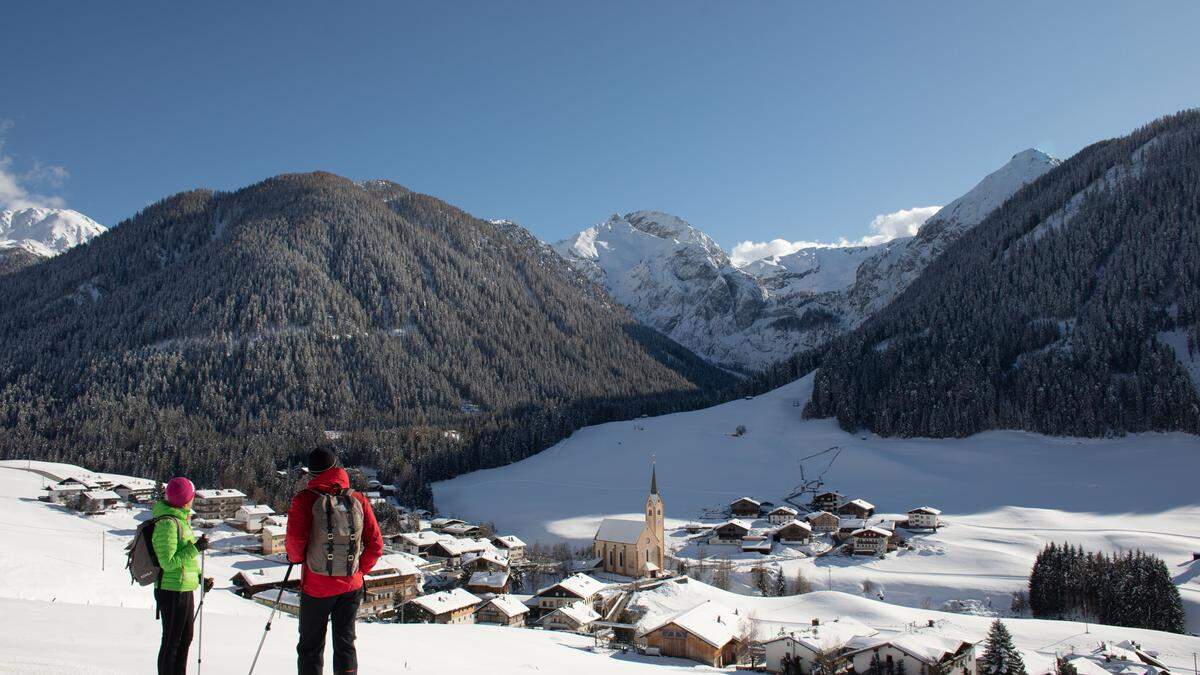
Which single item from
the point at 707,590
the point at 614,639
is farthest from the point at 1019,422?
the point at 614,639

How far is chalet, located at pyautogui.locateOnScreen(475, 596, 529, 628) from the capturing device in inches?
1569

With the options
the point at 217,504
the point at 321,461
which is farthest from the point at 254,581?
the point at 321,461

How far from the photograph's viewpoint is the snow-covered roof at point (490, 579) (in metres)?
48.9

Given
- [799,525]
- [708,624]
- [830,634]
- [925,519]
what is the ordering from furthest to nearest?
[799,525]
[925,519]
[830,634]
[708,624]

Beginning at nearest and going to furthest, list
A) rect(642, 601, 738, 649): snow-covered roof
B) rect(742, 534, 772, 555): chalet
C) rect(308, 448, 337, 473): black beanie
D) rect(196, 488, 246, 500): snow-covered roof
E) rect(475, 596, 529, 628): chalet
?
rect(308, 448, 337, 473): black beanie, rect(642, 601, 738, 649): snow-covered roof, rect(475, 596, 529, 628): chalet, rect(742, 534, 772, 555): chalet, rect(196, 488, 246, 500): snow-covered roof

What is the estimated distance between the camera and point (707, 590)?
4600 cm

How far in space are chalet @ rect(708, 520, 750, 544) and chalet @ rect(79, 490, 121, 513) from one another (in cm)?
5203

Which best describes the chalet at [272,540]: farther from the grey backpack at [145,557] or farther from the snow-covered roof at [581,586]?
the grey backpack at [145,557]

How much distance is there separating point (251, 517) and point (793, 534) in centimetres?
4686

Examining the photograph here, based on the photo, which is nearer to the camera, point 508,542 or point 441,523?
point 508,542

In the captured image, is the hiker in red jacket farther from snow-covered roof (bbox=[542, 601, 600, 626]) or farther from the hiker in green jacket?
snow-covered roof (bbox=[542, 601, 600, 626])

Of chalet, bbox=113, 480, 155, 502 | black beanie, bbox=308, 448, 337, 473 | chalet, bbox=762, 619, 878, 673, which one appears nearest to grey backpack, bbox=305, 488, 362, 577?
black beanie, bbox=308, 448, 337, 473

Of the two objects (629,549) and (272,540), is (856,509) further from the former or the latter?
(272,540)

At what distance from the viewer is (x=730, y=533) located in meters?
65.4
